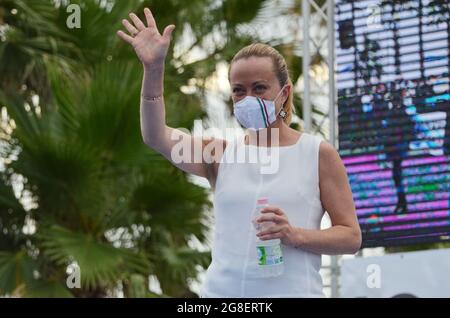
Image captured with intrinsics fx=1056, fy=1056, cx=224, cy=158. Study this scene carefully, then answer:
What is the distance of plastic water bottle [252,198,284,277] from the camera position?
217 cm

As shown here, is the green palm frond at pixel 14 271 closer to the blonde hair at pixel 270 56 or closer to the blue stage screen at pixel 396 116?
the blue stage screen at pixel 396 116

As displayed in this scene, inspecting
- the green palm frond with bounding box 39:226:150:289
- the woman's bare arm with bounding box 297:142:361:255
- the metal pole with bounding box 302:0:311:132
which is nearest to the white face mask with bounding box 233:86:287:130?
the woman's bare arm with bounding box 297:142:361:255

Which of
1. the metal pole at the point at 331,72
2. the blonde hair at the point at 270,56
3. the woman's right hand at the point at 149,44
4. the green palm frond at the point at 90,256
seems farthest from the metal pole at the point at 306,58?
the woman's right hand at the point at 149,44

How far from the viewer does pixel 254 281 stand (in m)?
2.21

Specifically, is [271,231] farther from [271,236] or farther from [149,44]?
[149,44]

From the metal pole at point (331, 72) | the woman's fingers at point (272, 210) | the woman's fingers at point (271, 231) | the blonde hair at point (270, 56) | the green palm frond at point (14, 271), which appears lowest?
the green palm frond at point (14, 271)

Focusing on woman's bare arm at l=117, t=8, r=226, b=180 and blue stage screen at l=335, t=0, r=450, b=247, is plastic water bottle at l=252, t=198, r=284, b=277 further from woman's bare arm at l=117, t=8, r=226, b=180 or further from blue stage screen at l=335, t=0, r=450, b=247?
blue stage screen at l=335, t=0, r=450, b=247

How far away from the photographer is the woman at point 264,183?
2217 mm

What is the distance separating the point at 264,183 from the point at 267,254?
18 centimetres

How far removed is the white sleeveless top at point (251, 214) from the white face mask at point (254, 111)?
6cm

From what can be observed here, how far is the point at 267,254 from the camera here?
217 centimetres

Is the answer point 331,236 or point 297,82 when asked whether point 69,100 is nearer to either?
point 297,82

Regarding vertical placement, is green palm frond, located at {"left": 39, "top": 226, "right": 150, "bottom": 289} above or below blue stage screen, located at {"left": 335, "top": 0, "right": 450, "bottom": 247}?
below

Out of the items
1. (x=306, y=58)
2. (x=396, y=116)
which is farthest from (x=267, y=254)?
(x=306, y=58)
